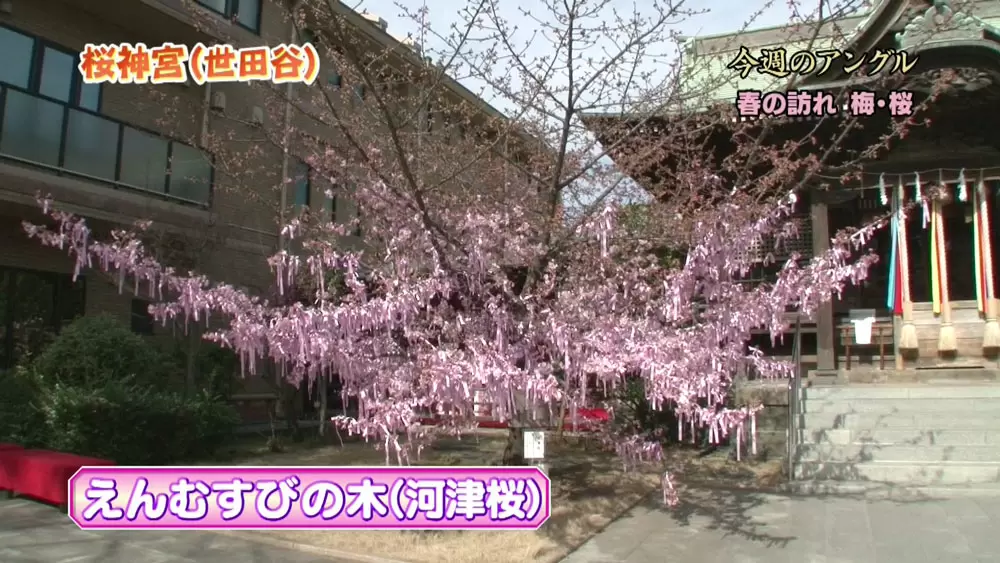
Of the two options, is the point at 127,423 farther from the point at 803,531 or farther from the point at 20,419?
the point at 803,531

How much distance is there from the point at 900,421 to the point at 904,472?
130 centimetres

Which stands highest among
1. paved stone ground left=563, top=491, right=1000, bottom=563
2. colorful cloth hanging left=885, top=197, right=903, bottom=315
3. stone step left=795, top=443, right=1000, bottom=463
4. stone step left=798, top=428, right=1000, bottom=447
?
colorful cloth hanging left=885, top=197, right=903, bottom=315

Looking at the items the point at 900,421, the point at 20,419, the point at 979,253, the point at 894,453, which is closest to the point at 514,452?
the point at 894,453

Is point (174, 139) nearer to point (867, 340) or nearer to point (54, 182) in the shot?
point (54, 182)

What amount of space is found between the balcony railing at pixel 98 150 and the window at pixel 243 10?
3.33 meters

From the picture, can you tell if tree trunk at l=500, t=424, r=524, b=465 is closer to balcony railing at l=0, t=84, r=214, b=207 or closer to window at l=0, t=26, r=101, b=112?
balcony railing at l=0, t=84, r=214, b=207

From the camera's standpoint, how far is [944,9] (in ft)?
36.4

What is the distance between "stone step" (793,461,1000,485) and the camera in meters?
8.93

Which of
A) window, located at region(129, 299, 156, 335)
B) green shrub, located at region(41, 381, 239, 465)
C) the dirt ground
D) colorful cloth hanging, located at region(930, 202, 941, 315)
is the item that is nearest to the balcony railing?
window, located at region(129, 299, 156, 335)

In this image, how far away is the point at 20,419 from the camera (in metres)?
9.91

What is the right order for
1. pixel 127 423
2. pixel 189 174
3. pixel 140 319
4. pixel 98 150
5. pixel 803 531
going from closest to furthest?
pixel 803 531 → pixel 127 423 → pixel 98 150 → pixel 189 174 → pixel 140 319

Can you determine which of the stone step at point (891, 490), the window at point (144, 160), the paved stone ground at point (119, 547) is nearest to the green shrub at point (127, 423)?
the paved stone ground at point (119, 547)
